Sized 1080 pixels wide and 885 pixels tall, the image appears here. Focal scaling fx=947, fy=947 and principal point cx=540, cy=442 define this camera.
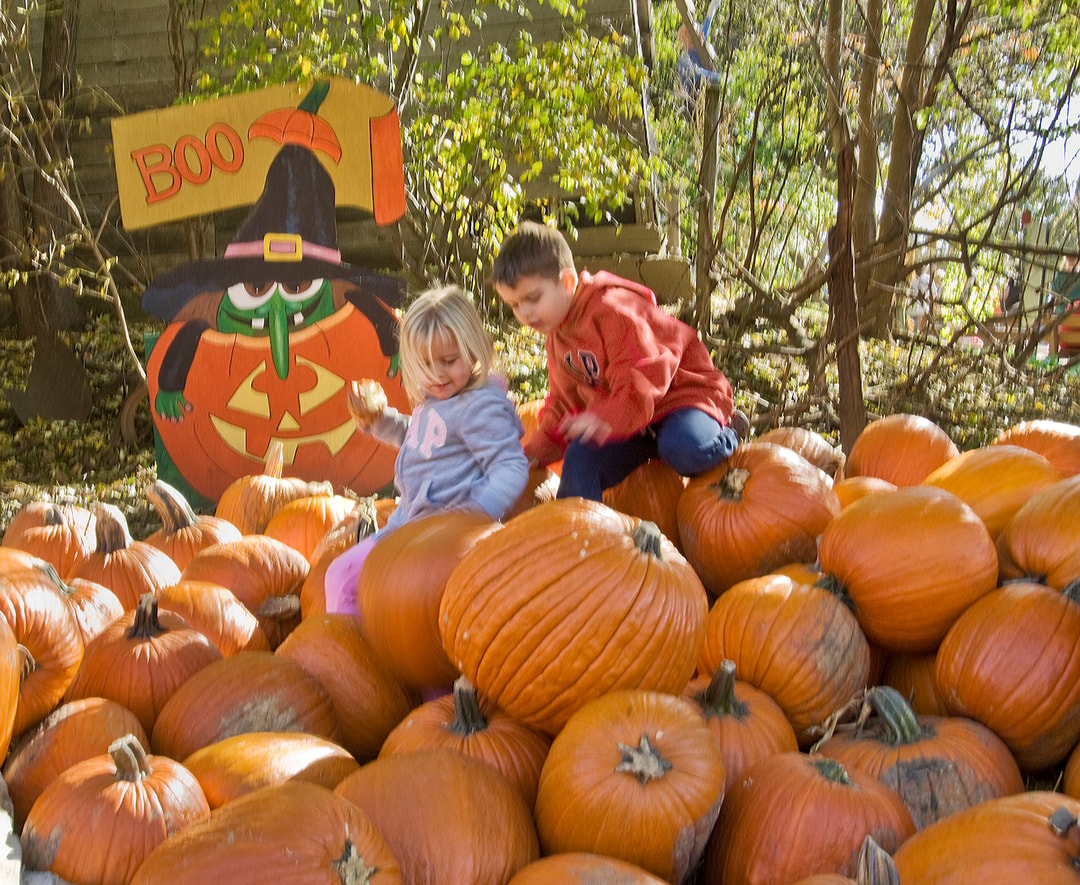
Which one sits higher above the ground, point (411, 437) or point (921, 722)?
point (411, 437)

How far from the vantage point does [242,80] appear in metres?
6.49

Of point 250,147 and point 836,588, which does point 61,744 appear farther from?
point 250,147

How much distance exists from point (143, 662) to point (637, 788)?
125 centimetres

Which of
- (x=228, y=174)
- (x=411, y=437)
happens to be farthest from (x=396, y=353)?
(x=411, y=437)

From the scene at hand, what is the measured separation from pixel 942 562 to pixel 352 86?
4.04 metres

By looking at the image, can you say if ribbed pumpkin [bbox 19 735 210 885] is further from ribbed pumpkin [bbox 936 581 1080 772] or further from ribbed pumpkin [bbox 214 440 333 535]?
ribbed pumpkin [bbox 214 440 333 535]

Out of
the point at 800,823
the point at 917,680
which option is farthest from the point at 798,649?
the point at 800,823

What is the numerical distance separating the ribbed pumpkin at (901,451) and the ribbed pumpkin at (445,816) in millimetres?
2007

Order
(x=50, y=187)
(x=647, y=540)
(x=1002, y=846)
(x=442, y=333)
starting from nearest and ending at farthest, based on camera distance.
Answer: (x=1002, y=846), (x=647, y=540), (x=442, y=333), (x=50, y=187)

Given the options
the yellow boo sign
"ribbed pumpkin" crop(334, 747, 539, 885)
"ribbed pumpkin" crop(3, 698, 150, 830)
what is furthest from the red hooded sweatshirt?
the yellow boo sign

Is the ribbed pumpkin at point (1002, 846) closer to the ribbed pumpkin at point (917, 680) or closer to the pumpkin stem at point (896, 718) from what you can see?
the pumpkin stem at point (896, 718)

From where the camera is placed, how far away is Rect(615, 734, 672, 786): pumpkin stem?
157 centimetres

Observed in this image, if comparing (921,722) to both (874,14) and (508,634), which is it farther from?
(874,14)

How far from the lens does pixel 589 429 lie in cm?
277
